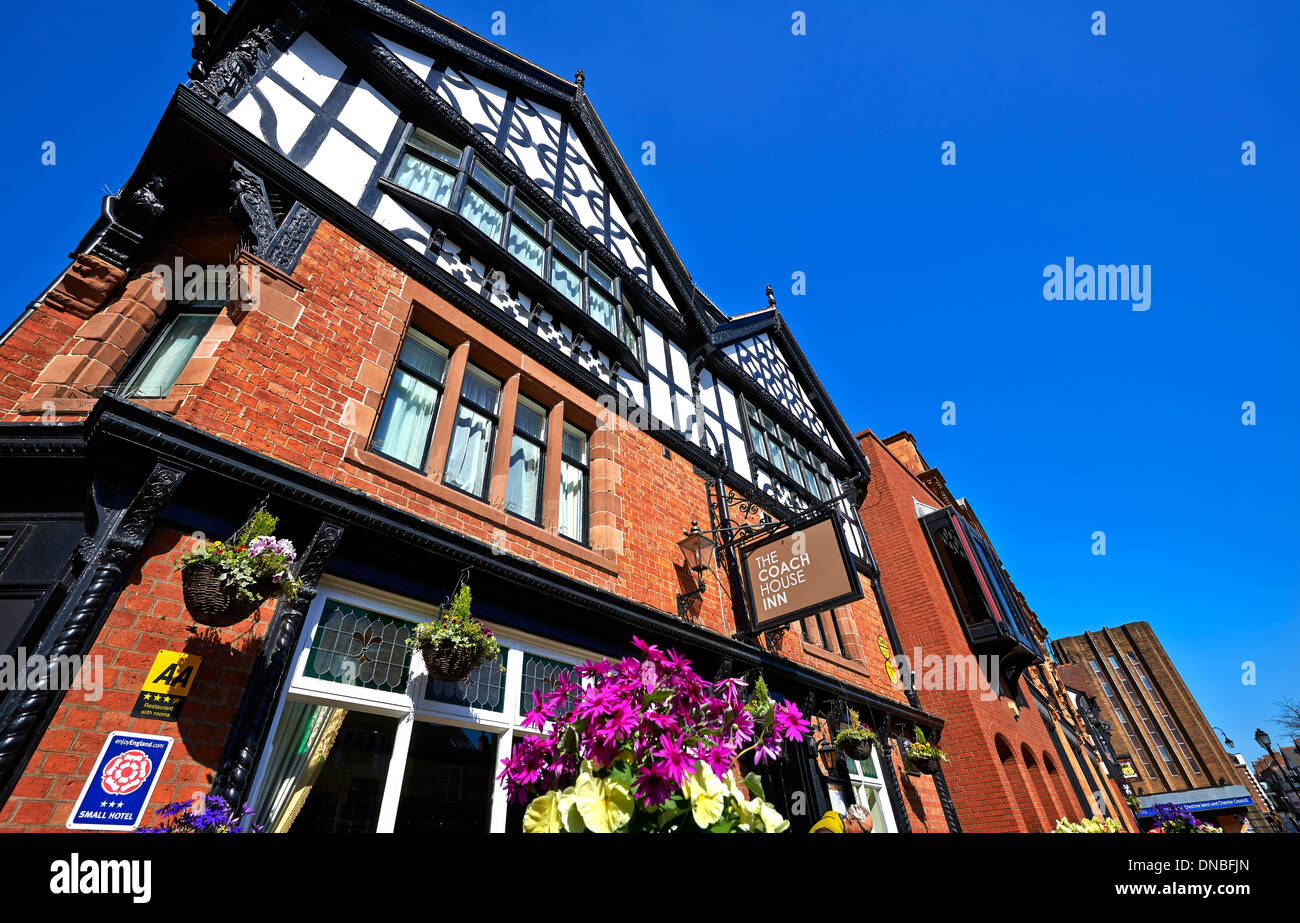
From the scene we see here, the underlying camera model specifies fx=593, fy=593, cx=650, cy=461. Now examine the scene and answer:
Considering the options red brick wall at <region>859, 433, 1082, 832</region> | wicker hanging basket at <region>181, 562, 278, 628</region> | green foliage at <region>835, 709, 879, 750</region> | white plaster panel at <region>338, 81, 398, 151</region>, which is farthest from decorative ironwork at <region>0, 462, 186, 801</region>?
red brick wall at <region>859, 433, 1082, 832</region>

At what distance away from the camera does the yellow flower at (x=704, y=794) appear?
186cm

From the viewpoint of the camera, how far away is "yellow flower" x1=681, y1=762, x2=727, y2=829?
186 centimetres

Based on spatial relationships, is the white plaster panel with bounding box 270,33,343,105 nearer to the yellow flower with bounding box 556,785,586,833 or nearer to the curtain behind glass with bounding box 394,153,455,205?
the curtain behind glass with bounding box 394,153,455,205

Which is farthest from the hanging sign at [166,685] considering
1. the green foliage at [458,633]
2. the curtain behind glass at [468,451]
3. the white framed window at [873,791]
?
the white framed window at [873,791]

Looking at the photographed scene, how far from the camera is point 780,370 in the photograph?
16.2 metres

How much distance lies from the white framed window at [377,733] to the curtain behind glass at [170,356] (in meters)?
2.31

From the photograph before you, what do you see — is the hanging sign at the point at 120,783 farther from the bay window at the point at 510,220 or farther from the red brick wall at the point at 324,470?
the bay window at the point at 510,220

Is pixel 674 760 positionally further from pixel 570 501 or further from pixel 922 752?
pixel 922 752

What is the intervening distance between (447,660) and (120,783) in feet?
5.99

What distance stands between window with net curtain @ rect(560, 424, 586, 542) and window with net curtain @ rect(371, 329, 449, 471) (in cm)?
184
